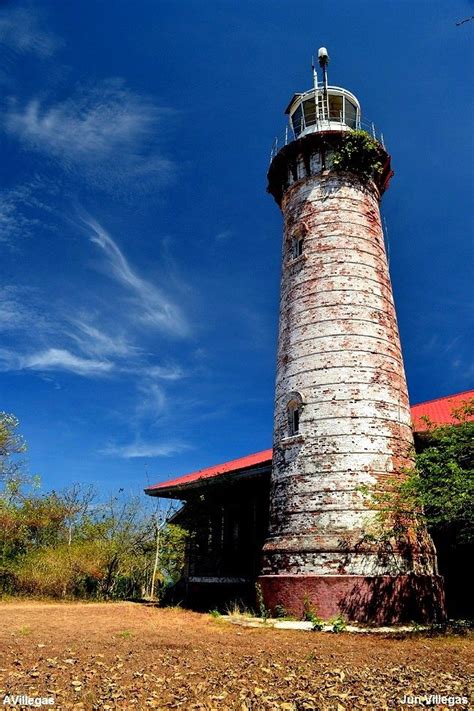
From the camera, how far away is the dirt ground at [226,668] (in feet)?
17.4

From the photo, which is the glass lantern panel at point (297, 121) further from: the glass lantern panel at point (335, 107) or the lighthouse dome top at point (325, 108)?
the glass lantern panel at point (335, 107)

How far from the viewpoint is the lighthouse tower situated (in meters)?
11.6

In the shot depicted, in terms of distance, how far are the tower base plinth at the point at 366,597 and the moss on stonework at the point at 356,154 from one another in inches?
486

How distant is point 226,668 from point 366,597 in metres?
5.56

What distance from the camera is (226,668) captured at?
6660 mm

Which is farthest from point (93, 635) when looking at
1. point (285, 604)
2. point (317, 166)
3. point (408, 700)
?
point (317, 166)

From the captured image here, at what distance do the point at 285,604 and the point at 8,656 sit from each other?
21.7 ft

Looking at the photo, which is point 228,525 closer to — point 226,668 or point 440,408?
point 440,408

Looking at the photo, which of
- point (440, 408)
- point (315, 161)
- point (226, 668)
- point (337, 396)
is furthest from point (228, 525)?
point (315, 161)

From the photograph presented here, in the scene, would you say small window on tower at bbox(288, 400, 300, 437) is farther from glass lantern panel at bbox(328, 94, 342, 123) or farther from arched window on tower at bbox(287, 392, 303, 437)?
glass lantern panel at bbox(328, 94, 342, 123)

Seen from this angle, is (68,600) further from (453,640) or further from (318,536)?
(453,640)

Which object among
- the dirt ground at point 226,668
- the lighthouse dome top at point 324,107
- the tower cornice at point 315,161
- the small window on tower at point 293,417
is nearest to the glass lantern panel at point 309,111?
the lighthouse dome top at point 324,107

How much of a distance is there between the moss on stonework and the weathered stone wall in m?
0.38

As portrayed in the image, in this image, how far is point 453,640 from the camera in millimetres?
9117
